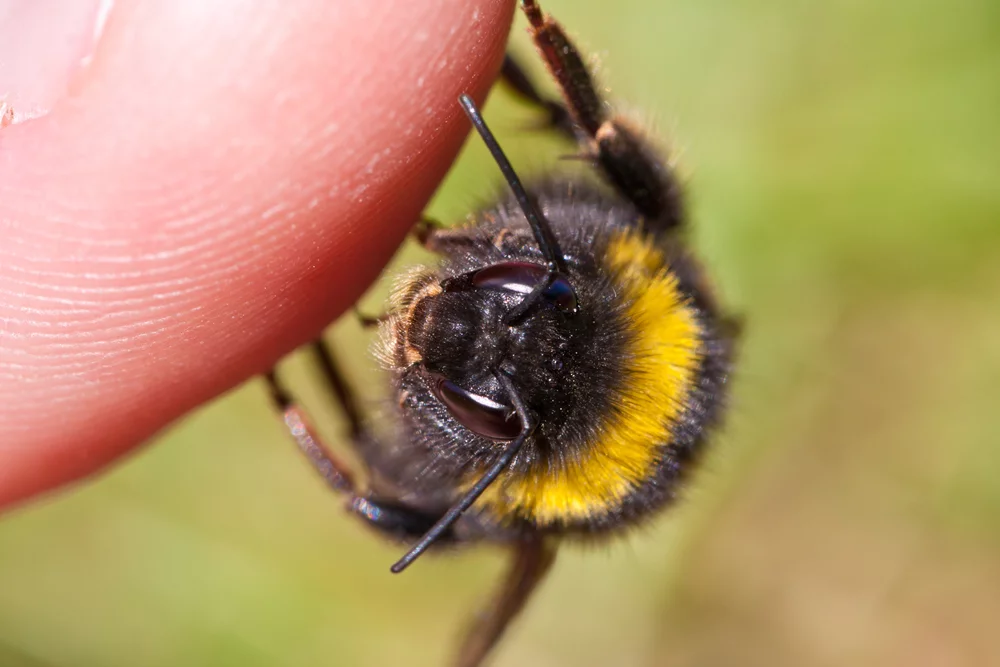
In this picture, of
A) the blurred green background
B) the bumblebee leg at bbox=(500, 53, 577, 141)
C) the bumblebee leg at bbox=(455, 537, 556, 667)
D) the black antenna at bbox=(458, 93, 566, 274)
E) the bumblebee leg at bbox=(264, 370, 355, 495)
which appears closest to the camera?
the black antenna at bbox=(458, 93, 566, 274)

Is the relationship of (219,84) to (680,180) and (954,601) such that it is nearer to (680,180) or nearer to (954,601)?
(680,180)

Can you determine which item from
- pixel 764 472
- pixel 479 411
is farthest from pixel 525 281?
pixel 764 472

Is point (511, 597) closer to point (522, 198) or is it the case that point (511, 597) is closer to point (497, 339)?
point (497, 339)

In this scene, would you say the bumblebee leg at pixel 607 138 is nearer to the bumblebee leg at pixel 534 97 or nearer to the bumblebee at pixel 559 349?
the bumblebee at pixel 559 349

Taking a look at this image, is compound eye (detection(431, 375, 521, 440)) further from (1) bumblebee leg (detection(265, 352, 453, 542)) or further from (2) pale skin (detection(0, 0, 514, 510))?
(1) bumblebee leg (detection(265, 352, 453, 542))

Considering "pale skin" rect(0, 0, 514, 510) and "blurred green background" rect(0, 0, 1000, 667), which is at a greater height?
"pale skin" rect(0, 0, 514, 510)

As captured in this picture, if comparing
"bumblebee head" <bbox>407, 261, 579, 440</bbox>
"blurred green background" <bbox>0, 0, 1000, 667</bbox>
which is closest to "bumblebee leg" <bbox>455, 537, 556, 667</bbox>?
"bumblebee head" <bbox>407, 261, 579, 440</bbox>

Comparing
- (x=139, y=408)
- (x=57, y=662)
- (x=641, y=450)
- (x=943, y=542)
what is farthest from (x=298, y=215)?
(x=943, y=542)

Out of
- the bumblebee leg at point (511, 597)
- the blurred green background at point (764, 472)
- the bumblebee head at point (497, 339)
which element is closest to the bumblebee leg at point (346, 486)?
the bumblebee leg at point (511, 597)
